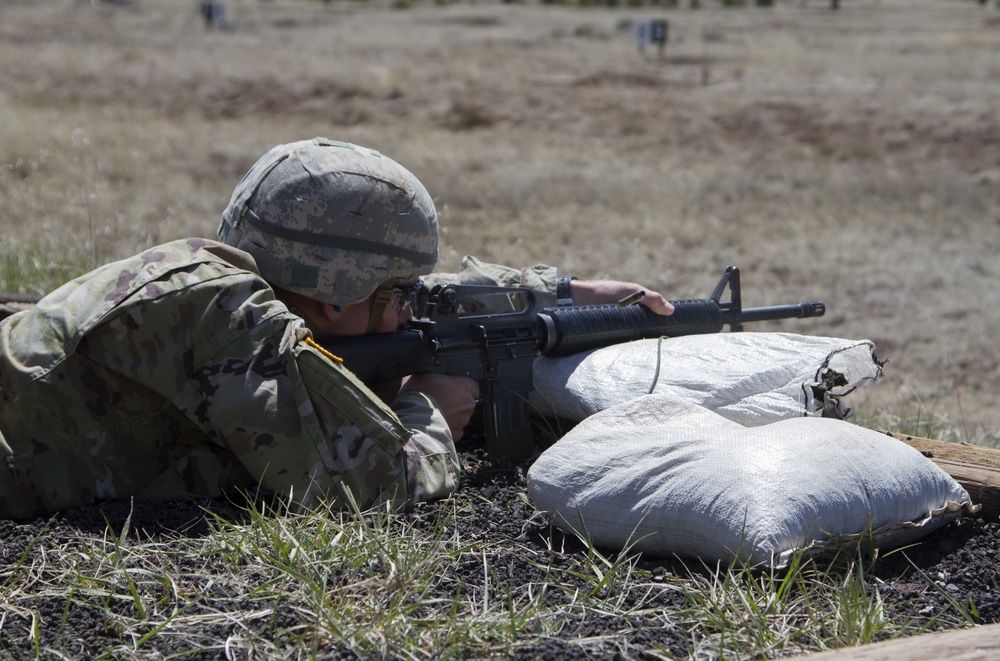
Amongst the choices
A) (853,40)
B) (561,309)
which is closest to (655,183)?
(561,309)

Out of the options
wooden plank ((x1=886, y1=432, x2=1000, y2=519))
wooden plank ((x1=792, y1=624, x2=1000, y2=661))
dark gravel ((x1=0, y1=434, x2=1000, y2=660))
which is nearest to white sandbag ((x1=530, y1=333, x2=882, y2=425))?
wooden plank ((x1=886, y1=432, x2=1000, y2=519))

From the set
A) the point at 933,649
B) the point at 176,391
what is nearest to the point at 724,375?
the point at 933,649

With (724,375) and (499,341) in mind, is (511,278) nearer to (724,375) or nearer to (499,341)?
(499,341)

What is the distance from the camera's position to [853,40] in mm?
30969

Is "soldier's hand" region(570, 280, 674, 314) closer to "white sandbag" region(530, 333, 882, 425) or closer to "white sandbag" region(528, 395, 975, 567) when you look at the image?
"white sandbag" region(530, 333, 882, 425)

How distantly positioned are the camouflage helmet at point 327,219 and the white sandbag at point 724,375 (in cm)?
92

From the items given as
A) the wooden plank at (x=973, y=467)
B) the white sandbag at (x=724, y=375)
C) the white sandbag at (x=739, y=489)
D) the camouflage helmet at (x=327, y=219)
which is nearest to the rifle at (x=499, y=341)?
the white sandbag at (x=724, y=375)

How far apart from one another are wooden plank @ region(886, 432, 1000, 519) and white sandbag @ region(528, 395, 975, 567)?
0.52 feet

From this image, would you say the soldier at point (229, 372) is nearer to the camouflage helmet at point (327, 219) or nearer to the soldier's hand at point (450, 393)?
the camouflage helmet at point (327, 219)

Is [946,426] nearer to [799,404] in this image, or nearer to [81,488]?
[799,404]

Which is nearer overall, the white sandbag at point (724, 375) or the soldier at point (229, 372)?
the soldier at point (229, 372)

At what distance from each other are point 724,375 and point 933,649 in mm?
1690

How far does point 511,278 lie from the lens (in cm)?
435

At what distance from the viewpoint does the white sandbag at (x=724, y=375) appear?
11.8ft
